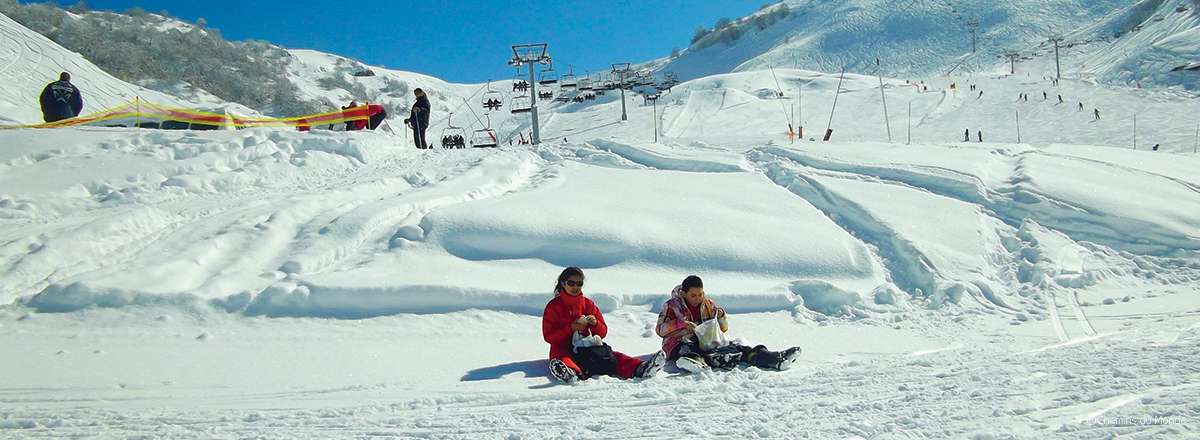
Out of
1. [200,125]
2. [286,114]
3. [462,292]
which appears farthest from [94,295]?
[286,114]

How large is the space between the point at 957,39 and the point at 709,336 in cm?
10811

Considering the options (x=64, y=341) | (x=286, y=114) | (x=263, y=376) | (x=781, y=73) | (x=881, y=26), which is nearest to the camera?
(x=263, y=376)

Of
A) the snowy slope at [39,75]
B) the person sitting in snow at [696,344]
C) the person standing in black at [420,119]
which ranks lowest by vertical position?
the person sitting in snow at [696,344]

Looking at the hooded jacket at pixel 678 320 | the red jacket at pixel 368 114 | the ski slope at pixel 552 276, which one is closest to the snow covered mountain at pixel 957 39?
the ski slope at pixel 552 276

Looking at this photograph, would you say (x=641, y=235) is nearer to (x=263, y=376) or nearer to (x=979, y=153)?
(x=263, y=376)

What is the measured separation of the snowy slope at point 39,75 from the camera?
20859 mm

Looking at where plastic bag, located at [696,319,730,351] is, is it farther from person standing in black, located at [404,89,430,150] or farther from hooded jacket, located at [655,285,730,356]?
person standing in black, located at [404,89,430,150]

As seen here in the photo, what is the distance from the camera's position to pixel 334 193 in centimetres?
984

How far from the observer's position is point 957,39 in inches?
3922

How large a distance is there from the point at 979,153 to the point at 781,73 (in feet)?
183

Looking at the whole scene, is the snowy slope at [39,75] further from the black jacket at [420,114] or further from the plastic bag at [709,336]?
the plastic bag at [709,336]

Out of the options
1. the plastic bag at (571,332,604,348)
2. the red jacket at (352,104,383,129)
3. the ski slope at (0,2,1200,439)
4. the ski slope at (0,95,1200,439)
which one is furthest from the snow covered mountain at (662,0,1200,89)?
the plastic bag at (571,332,604,348)

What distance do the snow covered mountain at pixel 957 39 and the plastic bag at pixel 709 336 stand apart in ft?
170

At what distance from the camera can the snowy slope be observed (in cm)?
2086
